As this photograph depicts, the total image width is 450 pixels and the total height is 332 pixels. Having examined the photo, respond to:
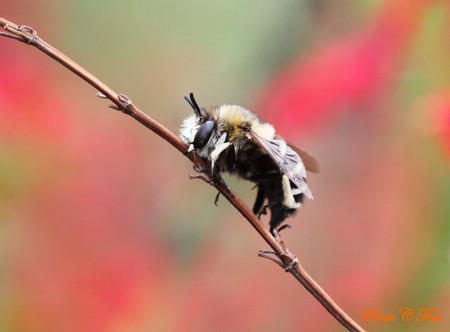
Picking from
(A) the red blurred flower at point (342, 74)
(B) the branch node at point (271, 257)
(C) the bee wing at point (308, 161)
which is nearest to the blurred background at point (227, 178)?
(A) the red blurred flower at point (342, 74)

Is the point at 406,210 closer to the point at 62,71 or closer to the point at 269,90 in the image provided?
the point at 269,90

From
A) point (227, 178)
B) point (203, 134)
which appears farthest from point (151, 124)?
point (227, 178)

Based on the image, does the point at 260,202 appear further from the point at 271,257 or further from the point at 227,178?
the point at 227,178

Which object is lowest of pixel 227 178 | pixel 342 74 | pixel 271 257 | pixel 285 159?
pixel 271 257

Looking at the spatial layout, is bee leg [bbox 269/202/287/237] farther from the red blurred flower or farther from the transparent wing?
the red blurred flower

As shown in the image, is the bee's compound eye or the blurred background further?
the blurred background

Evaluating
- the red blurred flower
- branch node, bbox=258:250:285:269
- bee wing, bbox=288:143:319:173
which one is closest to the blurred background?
the red blurred flower
